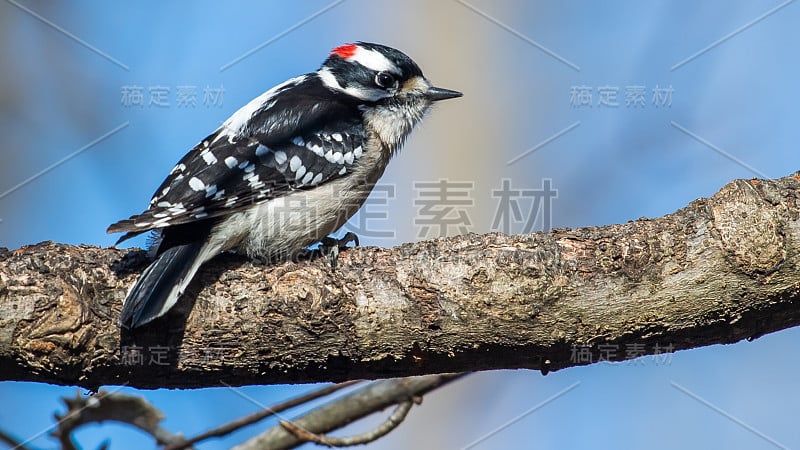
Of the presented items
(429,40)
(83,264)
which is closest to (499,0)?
(429,40)

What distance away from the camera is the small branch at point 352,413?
3.89 meters

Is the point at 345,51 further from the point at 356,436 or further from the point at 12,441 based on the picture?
the point at 12,441

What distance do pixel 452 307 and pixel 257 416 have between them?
1.20 metres

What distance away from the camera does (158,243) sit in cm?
372

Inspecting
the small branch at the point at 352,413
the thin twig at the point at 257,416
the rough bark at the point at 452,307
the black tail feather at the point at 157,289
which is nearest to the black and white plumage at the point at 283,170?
the black tail feather at the point at 157,289

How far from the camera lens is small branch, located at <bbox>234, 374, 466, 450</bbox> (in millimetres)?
3893

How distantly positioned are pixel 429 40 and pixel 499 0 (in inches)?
28.4

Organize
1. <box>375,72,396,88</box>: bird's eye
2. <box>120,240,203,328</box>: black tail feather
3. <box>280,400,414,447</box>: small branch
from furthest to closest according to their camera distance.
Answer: <box>375,72,396,88</box>: bird's eye
<box>280,400,414,447</box>: small branch
<box>120,240,203,328</box>: black tail feather

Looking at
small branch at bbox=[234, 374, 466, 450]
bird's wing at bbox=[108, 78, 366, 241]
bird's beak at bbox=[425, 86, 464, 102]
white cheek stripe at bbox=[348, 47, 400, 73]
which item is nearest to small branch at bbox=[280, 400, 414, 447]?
small branch at bbox=[234, 374, 466, 450]

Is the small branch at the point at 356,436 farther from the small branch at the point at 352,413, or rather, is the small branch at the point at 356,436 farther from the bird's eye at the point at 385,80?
the bird's eye at the point at 385,80

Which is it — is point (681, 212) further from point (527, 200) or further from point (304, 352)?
point (527, 200)

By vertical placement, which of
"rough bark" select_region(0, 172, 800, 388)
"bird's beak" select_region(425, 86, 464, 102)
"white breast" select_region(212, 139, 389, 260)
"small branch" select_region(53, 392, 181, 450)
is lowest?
"small branch" select_region(53, 392, 181, 450)

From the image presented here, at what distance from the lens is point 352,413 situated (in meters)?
4.00

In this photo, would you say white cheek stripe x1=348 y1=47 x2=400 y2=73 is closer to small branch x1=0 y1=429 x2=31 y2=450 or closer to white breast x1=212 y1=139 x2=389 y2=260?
white breast x1=212 y1=139 x2=389 y2=260
